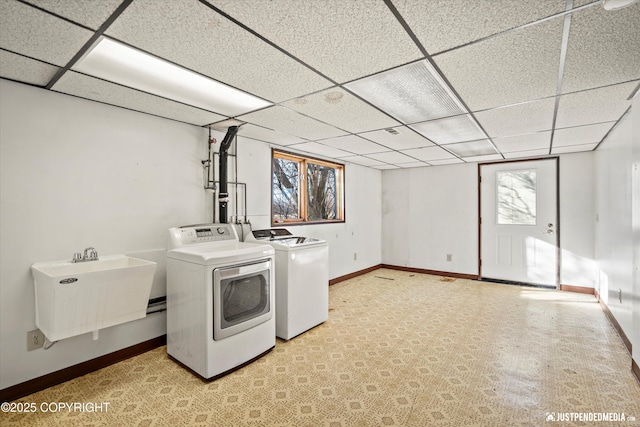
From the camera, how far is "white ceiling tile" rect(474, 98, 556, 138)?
2484mm

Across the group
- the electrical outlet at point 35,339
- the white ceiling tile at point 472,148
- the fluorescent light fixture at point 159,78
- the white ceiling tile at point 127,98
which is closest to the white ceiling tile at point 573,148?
the white ceiling tile at point 472,148

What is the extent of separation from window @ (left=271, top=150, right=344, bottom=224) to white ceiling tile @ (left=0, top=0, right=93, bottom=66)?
8.32 feet

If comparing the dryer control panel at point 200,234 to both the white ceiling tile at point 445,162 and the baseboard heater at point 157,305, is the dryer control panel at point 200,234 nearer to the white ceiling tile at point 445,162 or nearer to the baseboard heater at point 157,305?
the baseboard heater at point 157,305

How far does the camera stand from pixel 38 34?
4.83ft

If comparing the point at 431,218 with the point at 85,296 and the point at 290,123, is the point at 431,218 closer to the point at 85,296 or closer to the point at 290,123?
the point at 290,123

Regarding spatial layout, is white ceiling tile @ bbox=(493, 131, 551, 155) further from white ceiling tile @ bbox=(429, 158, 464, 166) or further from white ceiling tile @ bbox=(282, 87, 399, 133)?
white ceiling tile @ bbox=(282, 87, 399, 133)

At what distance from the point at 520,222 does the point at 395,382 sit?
406 centimetres

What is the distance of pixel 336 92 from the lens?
218cm

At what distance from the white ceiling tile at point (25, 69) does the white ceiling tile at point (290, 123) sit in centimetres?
135

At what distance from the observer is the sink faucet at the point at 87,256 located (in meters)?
2.25

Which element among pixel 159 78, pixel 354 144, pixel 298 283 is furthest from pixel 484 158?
pixel 159 78

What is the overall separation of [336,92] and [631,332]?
319cm

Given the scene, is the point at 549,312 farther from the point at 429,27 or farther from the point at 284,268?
the point at 429,27

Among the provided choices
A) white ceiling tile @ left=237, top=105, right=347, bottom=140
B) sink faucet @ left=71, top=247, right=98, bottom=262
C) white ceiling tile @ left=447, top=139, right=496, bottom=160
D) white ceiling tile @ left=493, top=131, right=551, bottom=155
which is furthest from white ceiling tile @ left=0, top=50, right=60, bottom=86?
white ceiling tile @ left=493, top=131, right=551, bottom=155
